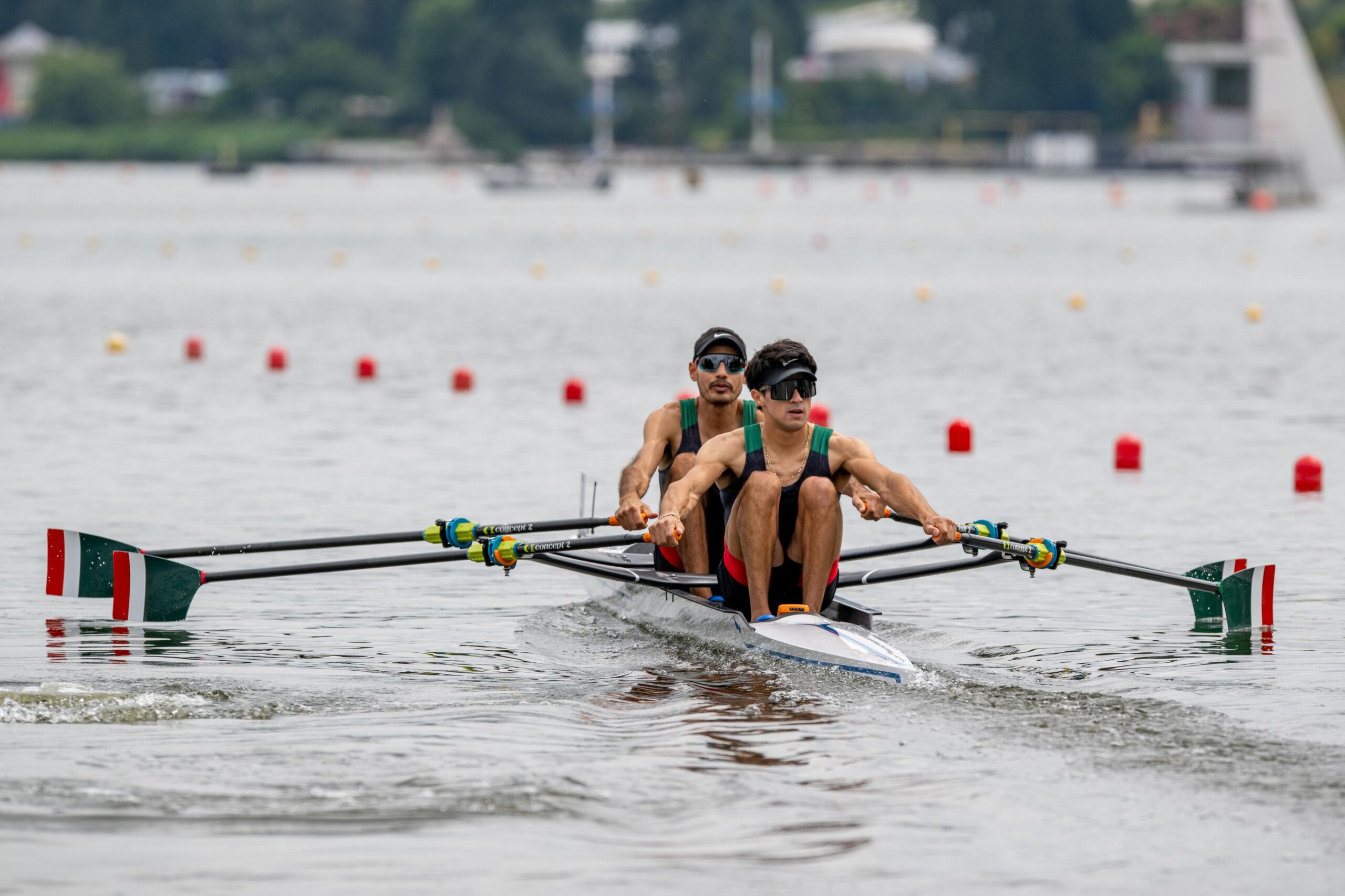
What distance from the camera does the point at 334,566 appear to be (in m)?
12.8

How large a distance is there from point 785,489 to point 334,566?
9.95 ft

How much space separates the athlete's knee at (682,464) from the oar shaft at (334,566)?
1329 millimetres

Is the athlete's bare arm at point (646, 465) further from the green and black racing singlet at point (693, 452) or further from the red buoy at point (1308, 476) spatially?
the red buoy at point (1308, 476)

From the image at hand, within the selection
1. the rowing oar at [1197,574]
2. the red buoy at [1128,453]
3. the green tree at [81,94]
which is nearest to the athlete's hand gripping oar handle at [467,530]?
the rowing oar at [1197,574]

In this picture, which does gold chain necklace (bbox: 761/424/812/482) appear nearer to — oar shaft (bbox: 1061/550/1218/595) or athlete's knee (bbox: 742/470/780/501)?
athlete's knee (bbox: 742/470/780/501)

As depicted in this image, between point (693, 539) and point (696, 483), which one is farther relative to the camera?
point (693, 539)

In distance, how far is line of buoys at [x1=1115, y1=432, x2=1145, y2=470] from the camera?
1903 centimetres

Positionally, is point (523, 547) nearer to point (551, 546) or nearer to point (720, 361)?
point (551, 546)

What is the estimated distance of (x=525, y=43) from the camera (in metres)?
167

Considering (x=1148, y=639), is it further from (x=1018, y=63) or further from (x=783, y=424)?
(x=1018, y=63)

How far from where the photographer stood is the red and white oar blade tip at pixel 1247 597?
12.4 meters

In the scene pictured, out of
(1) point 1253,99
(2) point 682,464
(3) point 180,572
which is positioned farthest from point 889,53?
(3) point 180,572

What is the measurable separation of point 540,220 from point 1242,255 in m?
35.2

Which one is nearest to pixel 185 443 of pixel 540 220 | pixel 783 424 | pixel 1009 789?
pixel 783 424
